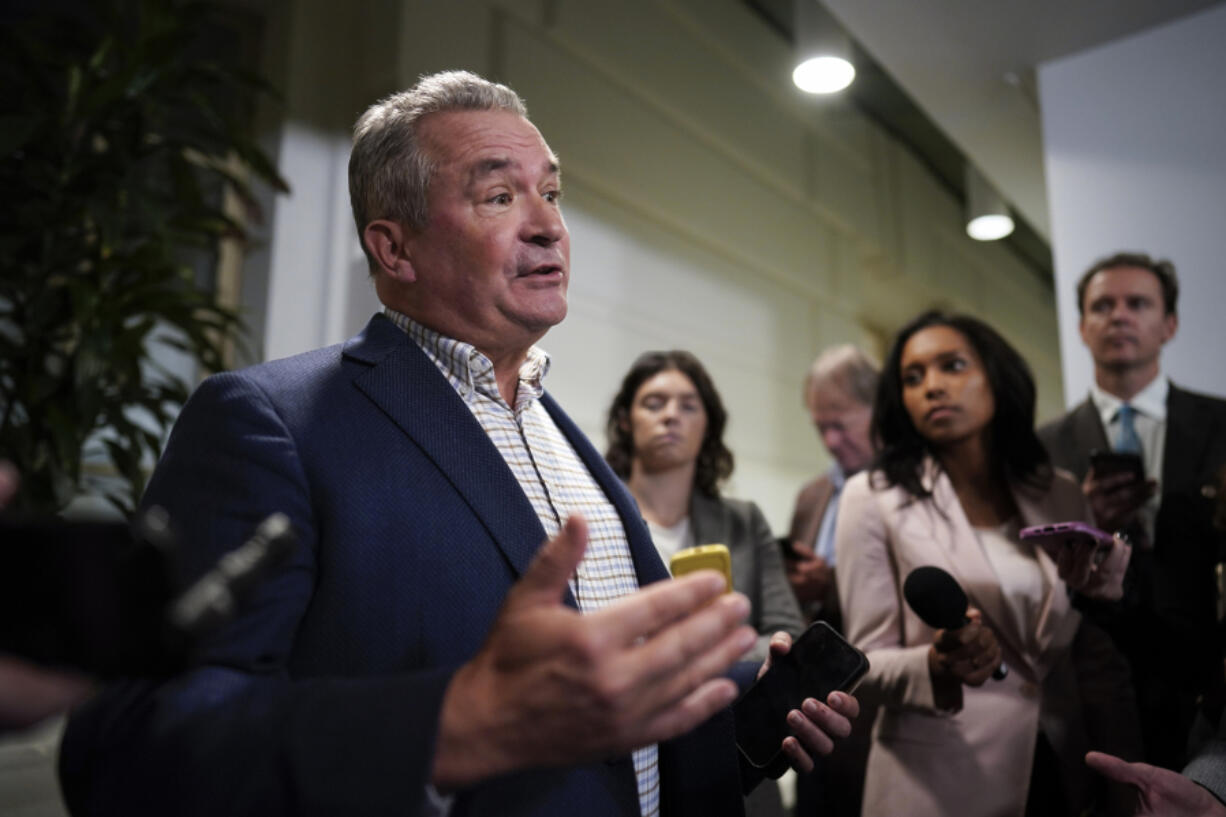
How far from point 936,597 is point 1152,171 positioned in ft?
6.45

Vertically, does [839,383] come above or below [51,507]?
above

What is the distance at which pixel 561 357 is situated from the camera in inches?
131

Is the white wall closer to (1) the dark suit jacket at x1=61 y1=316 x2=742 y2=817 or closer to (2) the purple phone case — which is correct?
(2) the purple phone case

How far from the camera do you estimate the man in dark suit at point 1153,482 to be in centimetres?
170

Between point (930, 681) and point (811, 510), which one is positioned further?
point (811, 510)

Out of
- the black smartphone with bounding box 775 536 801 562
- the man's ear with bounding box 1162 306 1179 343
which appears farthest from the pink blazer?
the man's ear with bounding box 1162 306 1179 343

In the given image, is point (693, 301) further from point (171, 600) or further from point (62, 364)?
point (171, 600)

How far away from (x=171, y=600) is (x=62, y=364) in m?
1.71

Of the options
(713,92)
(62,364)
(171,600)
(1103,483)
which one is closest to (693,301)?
(713,92)

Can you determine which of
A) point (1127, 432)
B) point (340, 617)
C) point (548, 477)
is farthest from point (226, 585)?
point (1127, 432)

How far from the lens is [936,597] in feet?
4.72

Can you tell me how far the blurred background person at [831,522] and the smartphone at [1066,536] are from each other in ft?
2.15

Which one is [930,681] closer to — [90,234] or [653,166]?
[90,234]

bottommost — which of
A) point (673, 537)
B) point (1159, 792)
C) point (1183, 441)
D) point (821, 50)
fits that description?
point (1159, 792)
